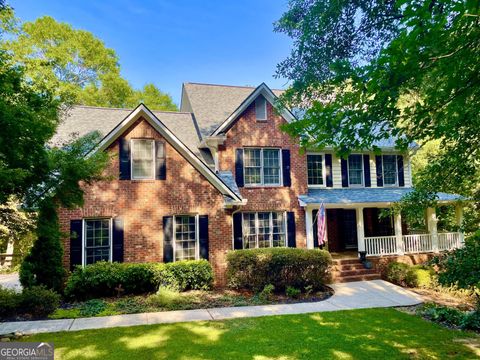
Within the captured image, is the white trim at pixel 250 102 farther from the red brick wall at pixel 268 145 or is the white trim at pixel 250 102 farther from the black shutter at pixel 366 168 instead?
the black shutter at pixel 366 168

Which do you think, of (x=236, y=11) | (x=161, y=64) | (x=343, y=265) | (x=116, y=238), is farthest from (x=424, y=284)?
(x=161, y=64)

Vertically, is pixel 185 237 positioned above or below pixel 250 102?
below

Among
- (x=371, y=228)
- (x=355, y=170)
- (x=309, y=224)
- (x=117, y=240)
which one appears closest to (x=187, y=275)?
(x=117, y=240)

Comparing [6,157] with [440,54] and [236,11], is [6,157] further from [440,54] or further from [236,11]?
[236,11]

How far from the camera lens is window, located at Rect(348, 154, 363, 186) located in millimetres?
17016

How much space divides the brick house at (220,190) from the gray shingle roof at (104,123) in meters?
0.05

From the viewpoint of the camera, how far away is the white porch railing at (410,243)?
1535 centimetres

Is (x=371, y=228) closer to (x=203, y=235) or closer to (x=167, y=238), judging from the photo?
(x=203, y=235)

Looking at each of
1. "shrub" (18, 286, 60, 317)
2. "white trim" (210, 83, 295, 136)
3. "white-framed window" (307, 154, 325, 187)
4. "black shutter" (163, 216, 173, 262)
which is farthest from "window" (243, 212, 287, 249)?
"shrub" (18, 286, 60, 317)

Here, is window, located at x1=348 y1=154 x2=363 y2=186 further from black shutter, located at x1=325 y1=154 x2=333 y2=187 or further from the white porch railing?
the white porch railing

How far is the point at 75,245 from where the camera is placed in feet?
37.0

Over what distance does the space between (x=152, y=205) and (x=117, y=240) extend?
172 cm

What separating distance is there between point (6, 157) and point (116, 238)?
237 inches

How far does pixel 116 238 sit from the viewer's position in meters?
11.7
